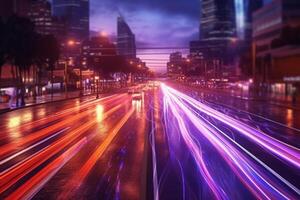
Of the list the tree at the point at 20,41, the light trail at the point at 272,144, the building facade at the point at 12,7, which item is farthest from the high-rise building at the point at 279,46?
the light trail at the point at 272,144

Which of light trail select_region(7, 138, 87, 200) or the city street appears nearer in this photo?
light trail select_region(7, 138, 87, 200)

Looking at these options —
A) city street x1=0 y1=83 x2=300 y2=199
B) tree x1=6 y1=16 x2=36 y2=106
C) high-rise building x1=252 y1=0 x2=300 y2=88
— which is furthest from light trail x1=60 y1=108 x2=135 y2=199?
high-rise building x1=252 y1=0 x2=300 y2=88

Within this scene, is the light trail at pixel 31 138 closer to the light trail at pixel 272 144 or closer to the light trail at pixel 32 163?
the light trail at pixel 32 163

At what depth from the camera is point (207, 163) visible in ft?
51.4

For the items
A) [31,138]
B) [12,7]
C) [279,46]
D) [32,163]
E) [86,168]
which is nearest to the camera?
[86,168]

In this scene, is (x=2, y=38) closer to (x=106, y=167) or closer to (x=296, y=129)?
(x=296, y=129)

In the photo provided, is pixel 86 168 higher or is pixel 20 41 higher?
pixel 20 41

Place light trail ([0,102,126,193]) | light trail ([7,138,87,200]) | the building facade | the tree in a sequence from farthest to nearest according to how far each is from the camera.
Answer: the building facade, the tree, light trail ([0,102,126,193]), light trail ([7,138,87,200])

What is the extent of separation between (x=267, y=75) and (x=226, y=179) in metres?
96.1

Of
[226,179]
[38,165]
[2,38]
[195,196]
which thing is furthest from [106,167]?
[2,38]

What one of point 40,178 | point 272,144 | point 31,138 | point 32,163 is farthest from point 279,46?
point 40,178

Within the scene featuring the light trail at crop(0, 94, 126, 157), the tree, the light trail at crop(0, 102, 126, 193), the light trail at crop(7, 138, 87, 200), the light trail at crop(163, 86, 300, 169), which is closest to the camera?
the light trail at crop(7, 138, 87, 200)

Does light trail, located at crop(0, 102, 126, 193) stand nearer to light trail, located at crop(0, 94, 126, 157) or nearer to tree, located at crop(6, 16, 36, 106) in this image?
light trail, located at crop(0, 94, 126, 157)

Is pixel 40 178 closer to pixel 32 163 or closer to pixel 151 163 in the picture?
pixel 32 163
